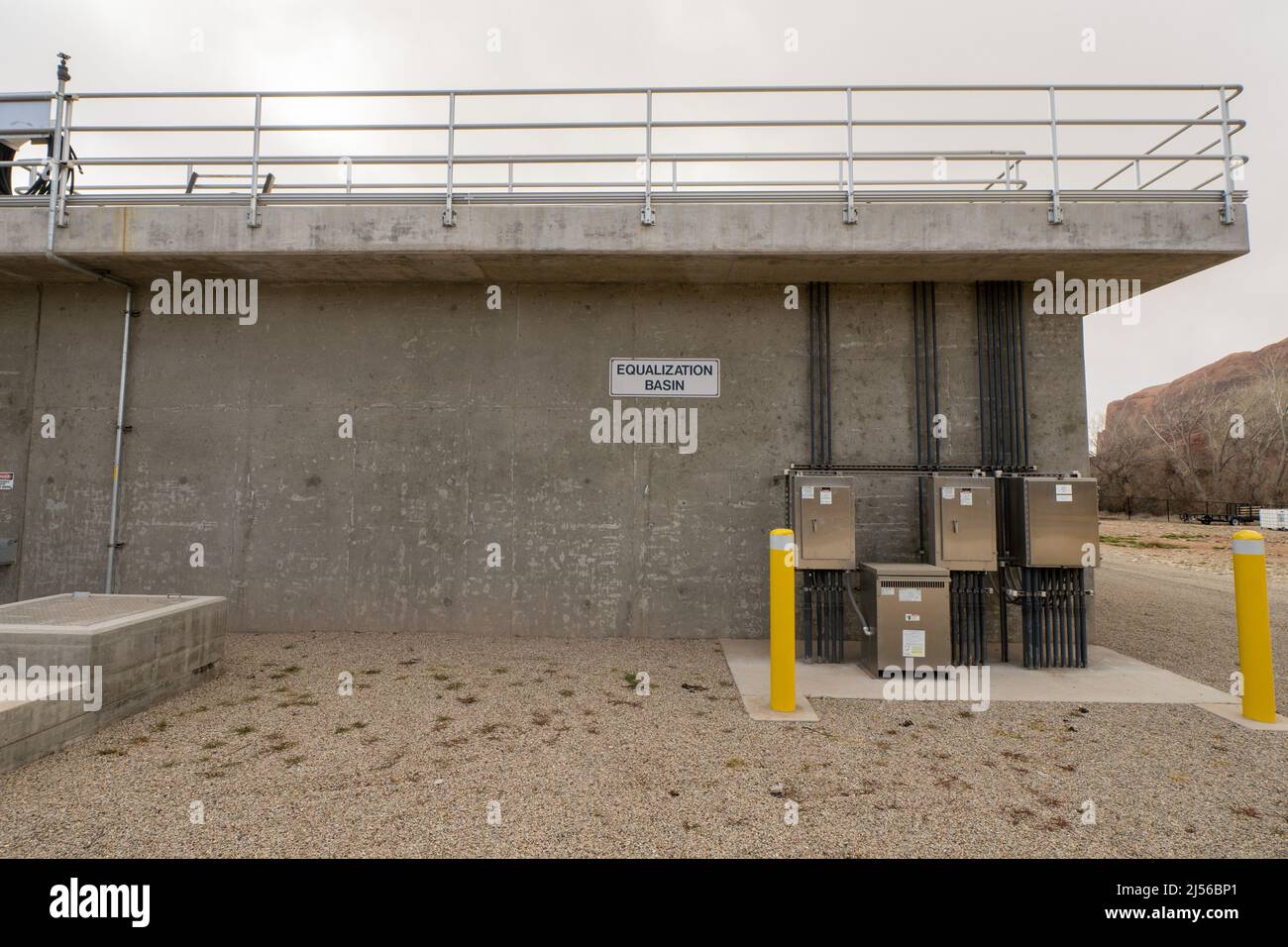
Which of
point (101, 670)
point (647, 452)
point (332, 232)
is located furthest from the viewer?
point (647, 452)

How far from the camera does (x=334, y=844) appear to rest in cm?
295

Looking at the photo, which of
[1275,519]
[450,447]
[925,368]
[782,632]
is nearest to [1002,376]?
[925,368]

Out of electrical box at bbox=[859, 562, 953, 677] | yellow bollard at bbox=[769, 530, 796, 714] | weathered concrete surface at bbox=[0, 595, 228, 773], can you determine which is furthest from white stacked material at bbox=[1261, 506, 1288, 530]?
weathered concrete surface at bbox=[0, 595, 228, 773]

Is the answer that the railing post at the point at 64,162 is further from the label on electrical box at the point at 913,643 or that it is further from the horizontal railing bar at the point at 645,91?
the label on electrical box at the point at 913,643

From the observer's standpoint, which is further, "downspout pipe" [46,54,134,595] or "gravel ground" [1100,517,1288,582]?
Answer: "gravel ground" [1100,517,1288,582]

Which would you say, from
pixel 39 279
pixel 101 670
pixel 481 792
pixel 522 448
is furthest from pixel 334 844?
pixel 39 279

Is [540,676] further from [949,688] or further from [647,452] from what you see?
[949,688]

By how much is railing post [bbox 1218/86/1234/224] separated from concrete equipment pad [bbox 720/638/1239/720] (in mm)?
4524

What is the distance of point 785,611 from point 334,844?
3.32 meters

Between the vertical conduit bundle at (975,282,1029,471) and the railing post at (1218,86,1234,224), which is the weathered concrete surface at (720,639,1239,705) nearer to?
the vertical conduit bundle at (975,282,1029,471)

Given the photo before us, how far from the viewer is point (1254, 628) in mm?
4680

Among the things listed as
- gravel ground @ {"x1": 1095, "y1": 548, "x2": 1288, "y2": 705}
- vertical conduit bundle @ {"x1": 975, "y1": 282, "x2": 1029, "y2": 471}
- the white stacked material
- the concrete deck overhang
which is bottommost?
gravel ground @ {"x1": 1095, "y1": 548, "x2": 1288, "y2": 705}

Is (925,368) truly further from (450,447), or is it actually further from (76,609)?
(76,609)

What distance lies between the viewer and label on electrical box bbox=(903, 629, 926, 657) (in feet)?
19.1
